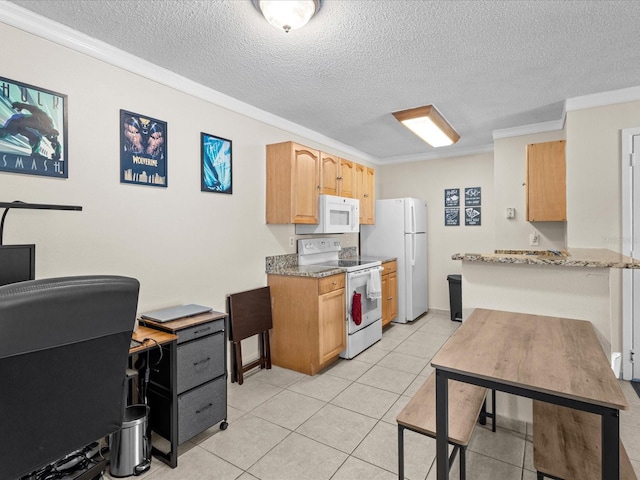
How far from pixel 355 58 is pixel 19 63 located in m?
1.92

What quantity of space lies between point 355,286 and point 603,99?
276 cm

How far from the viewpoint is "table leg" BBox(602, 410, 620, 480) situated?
1.06m

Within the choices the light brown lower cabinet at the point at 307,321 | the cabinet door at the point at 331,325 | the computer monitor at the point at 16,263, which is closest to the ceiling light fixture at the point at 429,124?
the light brown lower cabinet at the point at 307,321

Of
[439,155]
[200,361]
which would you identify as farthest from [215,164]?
[439,155]

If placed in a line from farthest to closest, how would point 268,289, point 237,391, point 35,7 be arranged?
point 268,289 < point 237,391 < point 35,7

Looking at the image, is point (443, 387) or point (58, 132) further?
point (58, 132)

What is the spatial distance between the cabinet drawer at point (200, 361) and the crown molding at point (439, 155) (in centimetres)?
413

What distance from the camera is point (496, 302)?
2285mm

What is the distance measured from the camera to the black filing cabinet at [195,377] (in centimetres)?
203

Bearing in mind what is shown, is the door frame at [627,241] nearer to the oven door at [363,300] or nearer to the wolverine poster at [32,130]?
the oven door at [363,300]

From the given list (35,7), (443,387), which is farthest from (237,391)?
(35,7)

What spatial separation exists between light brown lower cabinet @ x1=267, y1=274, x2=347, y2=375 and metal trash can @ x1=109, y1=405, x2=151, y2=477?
4.93 ft

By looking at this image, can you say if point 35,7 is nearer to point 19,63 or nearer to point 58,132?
point 19,63

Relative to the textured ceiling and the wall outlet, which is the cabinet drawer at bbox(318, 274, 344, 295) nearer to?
the textured ceiling
